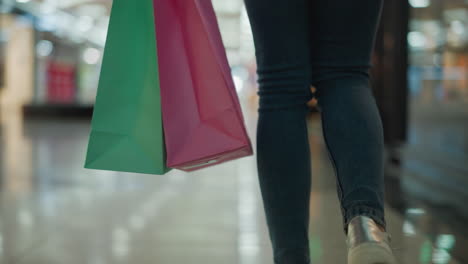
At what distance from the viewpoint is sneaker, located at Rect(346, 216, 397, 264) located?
26.7 inches

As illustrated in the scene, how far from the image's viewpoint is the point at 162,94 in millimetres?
877

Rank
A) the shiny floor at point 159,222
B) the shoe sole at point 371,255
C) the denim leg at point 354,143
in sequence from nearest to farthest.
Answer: the shoe sole at point 371,255 < the denim leg at point 354,143 < the shiny floor at point 159,222

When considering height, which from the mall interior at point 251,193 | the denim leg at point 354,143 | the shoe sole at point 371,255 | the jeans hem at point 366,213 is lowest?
the mall interior at point 251,193

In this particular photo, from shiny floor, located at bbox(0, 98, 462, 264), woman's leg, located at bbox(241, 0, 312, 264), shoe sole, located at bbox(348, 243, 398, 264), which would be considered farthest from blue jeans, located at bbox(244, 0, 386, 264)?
shiny floor, located at bbox(0, 98, 462, 264)

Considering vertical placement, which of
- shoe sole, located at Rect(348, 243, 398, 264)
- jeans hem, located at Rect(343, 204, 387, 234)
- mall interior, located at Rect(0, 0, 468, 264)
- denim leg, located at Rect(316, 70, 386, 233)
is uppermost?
denim leg, located at Rect(316, 70, 386, 233)

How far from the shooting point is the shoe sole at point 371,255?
2.22 ft

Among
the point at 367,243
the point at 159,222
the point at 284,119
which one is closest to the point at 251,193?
the point at 159,222

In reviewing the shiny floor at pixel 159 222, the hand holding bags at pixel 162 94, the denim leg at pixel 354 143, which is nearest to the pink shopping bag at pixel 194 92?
the hand holding bags at pixel 162 94

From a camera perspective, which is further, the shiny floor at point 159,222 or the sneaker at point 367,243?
the shiny floor at point 159,222

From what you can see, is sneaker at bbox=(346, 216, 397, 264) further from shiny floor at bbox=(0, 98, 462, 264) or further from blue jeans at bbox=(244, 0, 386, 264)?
shiny floor at bbox=(0, 98, 462, 264)

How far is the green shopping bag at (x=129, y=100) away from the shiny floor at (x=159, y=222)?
0.62 meters

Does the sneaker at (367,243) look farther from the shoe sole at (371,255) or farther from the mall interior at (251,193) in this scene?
the mall interior at (251,193)

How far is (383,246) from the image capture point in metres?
0.69

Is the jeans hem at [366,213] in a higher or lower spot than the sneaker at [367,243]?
higher
